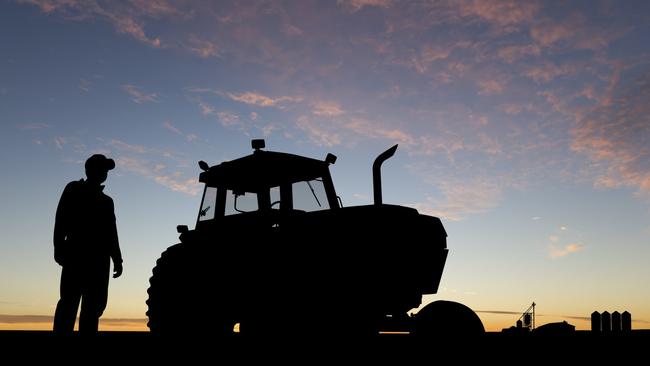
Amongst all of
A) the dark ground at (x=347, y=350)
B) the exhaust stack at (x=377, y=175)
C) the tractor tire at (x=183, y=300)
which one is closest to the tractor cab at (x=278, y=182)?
the tractor tire at (x=183, y=300)

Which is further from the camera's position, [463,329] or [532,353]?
[463,329]

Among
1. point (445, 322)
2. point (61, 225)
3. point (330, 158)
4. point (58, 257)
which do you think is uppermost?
point (330, 158)

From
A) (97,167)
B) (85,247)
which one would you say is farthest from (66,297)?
(97,167)

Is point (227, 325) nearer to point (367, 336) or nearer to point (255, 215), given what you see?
point (255, 215)

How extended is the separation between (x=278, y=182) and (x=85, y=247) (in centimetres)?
286

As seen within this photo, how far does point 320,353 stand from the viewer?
675cm

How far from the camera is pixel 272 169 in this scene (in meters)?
9.17

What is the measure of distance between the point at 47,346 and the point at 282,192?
12.1ft

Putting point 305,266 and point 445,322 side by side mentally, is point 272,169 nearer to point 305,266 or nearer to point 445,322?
point 305,266

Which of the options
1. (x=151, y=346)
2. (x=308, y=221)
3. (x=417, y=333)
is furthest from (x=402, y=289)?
(x=151, y=346)

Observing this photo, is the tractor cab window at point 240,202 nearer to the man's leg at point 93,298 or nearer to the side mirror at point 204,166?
the side mirror at point 204,166

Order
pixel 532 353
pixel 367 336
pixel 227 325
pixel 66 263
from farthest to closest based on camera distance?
pixel 227 325, pixel 367 336, pixel 66 263, pixel 532 353

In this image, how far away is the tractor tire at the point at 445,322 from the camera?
305 inches

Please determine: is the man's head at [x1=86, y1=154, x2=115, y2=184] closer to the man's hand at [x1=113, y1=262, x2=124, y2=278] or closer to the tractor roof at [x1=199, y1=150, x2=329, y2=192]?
the man's hand at [x1=113, y1=262, x2=124, y2=278]
